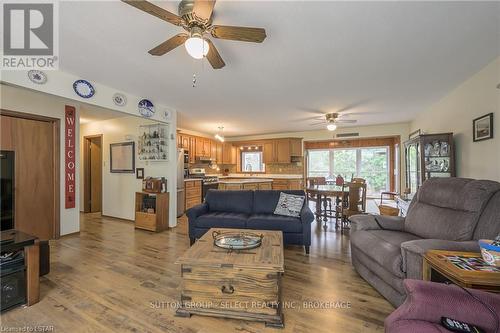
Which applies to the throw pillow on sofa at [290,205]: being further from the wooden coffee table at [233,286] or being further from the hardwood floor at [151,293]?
the wooden coffee table at [233,286]

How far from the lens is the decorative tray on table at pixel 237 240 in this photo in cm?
196

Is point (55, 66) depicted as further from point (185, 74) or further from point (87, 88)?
point (185, 74)

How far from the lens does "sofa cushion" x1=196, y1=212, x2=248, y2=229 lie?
318 centimetres

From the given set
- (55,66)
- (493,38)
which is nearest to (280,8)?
(493,38)

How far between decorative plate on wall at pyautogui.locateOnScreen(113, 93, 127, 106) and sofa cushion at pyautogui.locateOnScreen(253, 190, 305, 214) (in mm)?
2586

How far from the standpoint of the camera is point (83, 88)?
289 centimetres

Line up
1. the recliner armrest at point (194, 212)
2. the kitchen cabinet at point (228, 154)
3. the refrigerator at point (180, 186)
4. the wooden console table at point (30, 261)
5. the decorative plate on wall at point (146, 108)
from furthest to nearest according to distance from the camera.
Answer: the kitchen cabinet at point (228, 154) → the refrigerator at point (180, 186) → the decorative plate on wall at point (146, 108) → the recliner armrest at point (194, 212) → the wooden console table at point (30, 261)

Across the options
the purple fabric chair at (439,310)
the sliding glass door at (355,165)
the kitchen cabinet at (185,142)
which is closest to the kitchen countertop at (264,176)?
the sliding glass door at (355,165)

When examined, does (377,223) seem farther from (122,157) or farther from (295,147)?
(122,157)

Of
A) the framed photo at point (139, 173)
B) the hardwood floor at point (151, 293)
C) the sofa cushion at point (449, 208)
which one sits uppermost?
the framed photo at point (139, 173)

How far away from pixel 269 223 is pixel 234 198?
0.87m

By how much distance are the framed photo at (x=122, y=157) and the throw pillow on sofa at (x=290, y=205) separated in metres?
3.49

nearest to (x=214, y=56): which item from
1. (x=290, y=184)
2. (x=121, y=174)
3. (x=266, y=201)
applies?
(x=266, y=201)

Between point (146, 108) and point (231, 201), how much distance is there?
7.22 feet
